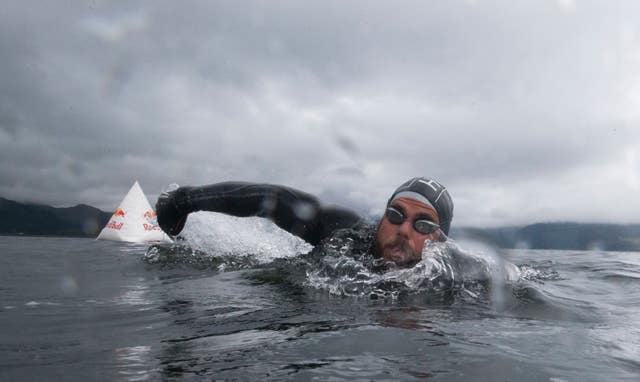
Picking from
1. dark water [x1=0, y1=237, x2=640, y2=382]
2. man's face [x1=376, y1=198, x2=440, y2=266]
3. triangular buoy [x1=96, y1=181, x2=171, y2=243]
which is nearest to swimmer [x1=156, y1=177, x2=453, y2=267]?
man's face [x1=376, y1=198, x2=440, y2=266]

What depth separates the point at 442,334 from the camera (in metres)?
2.81

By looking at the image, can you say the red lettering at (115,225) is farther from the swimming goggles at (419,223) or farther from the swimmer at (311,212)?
the swimming goggles at (419,223)

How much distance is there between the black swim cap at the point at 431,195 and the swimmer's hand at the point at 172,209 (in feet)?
10.5

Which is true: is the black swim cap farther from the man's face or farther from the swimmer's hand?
the swimmer's hand

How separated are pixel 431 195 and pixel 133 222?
1514 cm

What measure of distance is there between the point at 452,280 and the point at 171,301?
3.42m

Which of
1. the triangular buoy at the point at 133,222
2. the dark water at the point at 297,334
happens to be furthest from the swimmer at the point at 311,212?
the triangular buoy at the point at 133,222

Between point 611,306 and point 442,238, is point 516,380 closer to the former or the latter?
point 611,306

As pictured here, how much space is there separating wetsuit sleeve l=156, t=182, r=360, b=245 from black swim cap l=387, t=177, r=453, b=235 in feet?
5.20

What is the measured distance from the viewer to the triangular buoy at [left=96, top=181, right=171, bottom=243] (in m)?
18.0

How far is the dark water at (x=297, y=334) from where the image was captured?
2.00 metres

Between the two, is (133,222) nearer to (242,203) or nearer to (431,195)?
(242,203)

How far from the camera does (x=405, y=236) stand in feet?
20.3

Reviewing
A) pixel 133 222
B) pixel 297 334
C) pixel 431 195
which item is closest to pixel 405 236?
pixel 431 195
